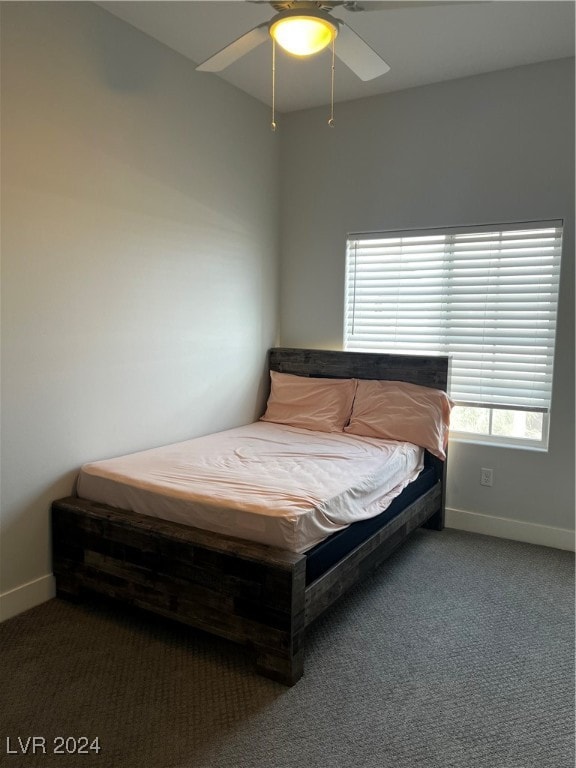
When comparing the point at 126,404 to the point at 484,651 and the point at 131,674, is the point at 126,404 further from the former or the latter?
the point at 484,651

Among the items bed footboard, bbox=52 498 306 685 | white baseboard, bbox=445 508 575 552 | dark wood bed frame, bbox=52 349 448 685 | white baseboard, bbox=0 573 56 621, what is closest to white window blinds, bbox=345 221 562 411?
white baseboard, bbox=445 508 575 552

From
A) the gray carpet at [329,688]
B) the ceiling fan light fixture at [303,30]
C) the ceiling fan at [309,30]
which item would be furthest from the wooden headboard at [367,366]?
the ceiling fan light fixture at [303,30]

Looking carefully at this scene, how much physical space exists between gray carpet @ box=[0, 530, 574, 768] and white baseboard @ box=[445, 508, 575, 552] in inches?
22.0

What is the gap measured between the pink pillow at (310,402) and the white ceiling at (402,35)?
1926mm

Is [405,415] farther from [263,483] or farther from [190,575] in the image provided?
[190,575]

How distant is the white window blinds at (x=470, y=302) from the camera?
10.6 ft

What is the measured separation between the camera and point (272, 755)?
1680 mm

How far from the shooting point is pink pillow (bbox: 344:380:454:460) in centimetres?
330

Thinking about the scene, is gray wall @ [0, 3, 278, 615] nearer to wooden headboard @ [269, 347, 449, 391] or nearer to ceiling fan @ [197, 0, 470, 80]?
wooden headboard @ [269, 347, 449, 391]

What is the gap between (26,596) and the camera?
2.47 metres

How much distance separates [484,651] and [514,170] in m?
2.62

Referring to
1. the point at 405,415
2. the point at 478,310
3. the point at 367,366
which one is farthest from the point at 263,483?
the point at 478,310

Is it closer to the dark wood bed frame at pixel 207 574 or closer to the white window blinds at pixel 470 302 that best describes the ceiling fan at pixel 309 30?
the white window blinds at pixel 470 302

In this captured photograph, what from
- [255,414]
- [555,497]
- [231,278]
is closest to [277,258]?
[231,278]
